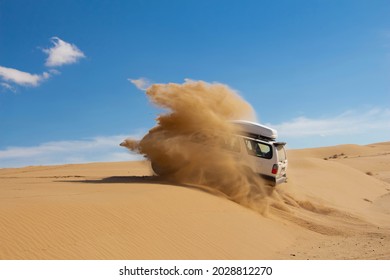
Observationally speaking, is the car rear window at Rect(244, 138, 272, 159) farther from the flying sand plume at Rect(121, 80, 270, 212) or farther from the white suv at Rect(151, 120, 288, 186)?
the flying sand plume at Rect(121, 80, 270, 212)

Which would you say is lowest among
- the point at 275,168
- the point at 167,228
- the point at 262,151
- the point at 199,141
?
the point at 167,228

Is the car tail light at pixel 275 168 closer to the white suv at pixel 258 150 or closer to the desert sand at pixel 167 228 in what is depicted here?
the white suv at pixel 258 150

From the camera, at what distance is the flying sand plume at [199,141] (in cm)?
1248

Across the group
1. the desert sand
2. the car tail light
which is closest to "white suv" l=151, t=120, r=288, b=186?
the car tail light

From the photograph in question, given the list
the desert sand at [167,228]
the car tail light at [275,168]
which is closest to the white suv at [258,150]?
the car tail light at [275,168]

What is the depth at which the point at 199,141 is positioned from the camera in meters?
13.1

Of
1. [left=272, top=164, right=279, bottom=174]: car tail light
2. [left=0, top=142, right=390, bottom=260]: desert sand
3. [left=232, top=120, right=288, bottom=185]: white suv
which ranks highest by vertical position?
[left=232, top=120, right=288, bottom=185]: white suv

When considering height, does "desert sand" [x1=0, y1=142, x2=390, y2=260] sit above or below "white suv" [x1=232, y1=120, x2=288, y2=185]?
below

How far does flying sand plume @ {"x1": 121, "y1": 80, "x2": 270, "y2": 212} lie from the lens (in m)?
12.5

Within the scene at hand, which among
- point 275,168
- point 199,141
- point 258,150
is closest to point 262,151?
point 258,150

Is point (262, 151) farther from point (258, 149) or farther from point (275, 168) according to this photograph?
point (275, 168)

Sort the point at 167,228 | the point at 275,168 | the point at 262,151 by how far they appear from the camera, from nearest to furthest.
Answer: the point at 167,228 → the point at 275,168 → the point at 262,151

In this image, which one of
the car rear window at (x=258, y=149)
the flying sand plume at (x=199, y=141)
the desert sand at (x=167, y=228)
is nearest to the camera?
the desert sand at (x=167, y=228)

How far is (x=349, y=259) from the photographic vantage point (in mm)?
8281
